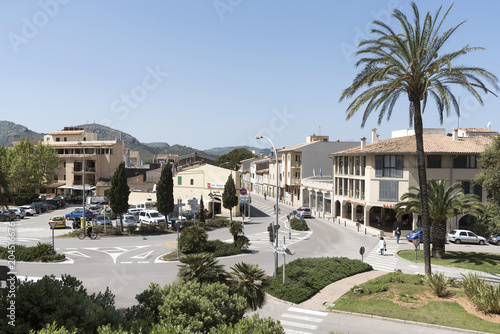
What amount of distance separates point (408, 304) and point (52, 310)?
1407cm

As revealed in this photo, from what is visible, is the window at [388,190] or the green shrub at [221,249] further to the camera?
the window at [388,190]

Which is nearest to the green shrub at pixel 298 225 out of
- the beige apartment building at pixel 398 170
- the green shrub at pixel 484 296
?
the beige apartment building at pixel 398 170

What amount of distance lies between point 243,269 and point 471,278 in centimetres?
1104

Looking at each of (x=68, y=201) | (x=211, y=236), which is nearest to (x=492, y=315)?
(x=211, y=236)

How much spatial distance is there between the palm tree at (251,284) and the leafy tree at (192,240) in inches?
543

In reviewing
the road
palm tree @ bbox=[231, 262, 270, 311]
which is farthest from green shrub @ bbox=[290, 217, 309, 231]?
palm tree @ bbox=[231, 262, 270, 311]

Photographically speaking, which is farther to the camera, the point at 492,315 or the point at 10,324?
the point at 492,315

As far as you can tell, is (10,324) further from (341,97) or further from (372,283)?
(341,97)

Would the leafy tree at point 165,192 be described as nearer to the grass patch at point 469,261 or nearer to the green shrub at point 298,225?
the green shrub at point 298,225

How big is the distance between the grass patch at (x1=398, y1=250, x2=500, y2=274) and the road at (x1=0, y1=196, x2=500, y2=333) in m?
2.32

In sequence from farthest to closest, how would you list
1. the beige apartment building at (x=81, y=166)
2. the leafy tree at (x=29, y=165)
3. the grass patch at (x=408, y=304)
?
the beige apartment building at (x=81, y=166) < the leafy tree at (x=29, y=165) < the grass patch at (x=408, y=304)

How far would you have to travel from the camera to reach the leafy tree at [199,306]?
31.4 feet

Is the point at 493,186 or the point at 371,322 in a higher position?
the point at 493,186

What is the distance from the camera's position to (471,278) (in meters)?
17.4
